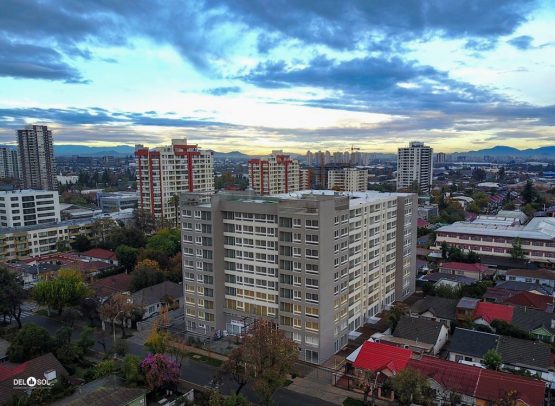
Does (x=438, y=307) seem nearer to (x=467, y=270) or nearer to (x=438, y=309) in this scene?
(x=438, y=309)

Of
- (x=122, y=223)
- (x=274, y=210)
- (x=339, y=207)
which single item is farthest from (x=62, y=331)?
(x=122, y=223)

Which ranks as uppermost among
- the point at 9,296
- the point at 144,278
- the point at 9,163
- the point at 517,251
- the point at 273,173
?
the point at 9,163

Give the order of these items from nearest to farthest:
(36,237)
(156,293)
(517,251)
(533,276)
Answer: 1. (156,293)
2. (533,276)
3. (517,251)
4. (36,237)

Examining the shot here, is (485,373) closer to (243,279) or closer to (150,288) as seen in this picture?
(243,279)

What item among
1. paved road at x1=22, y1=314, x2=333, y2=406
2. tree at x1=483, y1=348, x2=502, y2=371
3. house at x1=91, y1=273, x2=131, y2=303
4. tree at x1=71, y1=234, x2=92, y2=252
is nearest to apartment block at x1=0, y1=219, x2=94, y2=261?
tree at x1=71, y1=234, x2=92, y2=252

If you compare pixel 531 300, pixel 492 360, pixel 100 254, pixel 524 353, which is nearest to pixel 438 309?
pixel 524 353

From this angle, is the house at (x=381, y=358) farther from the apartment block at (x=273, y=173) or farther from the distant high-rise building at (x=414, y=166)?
the distant high-rise building at (x=414, y=166)
